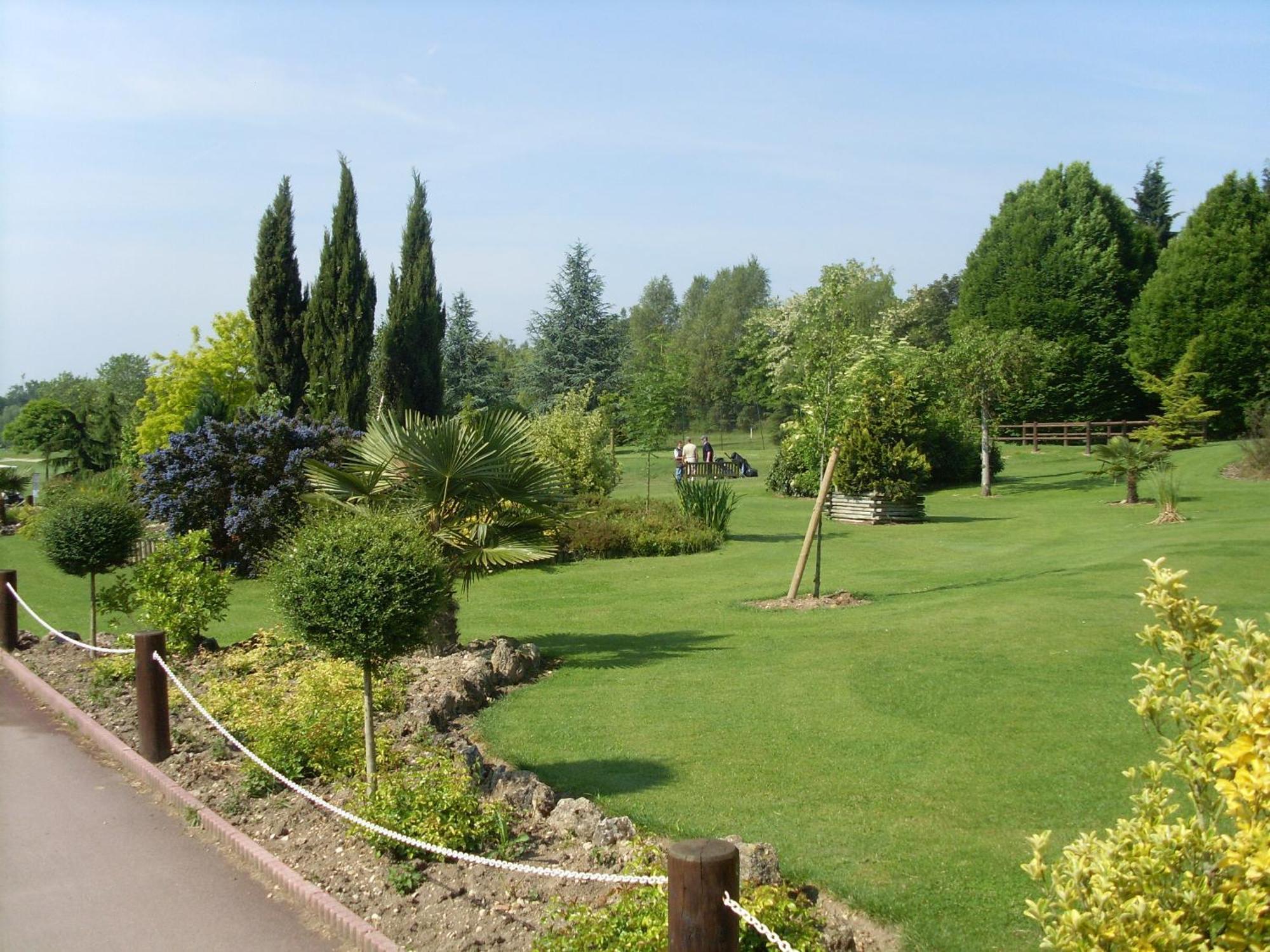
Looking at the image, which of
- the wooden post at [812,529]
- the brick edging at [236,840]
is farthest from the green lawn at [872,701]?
the brick edging at [236,840]

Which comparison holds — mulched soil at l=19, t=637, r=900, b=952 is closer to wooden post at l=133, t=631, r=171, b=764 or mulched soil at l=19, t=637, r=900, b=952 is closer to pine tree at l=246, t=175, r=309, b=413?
wooden post at l=133, t=631, r=171, b=764

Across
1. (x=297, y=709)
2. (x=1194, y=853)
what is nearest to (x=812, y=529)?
(x=297, y=709)

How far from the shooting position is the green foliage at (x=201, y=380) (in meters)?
32.3

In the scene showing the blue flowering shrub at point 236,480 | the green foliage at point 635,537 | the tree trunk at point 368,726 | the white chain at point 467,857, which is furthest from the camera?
the green foliage at point 635,537

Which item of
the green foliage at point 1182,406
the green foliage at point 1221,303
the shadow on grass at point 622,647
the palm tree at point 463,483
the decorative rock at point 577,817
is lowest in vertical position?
the shadow on grass at point 622,647

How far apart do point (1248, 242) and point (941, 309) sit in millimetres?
31024

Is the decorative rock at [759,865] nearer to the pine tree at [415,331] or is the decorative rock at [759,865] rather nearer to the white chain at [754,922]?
the white chain at [754,922]

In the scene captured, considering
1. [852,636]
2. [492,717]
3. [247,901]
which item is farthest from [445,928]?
[852,636]

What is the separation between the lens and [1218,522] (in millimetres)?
21094

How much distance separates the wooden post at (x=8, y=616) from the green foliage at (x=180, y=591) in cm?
257

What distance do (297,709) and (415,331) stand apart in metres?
27.7

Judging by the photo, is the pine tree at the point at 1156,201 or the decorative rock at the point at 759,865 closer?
the decorative rock at the point at 759,865

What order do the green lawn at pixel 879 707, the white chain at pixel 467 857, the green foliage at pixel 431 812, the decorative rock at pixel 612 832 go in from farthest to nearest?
the green lawn at pixel 879 707
the green foliage at pixel 431 812
the decorative rock at pixel 612 832
the white chain at pixel 467 857

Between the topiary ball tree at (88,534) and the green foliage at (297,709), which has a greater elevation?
the topiary ball tree at (88,534)
